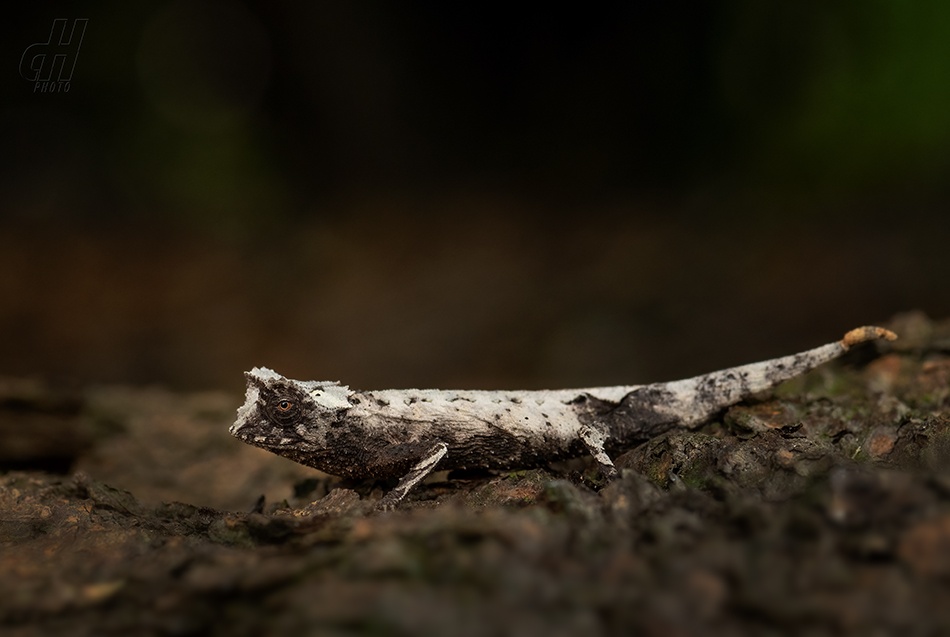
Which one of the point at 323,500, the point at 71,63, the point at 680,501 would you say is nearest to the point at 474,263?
the point at 71,63

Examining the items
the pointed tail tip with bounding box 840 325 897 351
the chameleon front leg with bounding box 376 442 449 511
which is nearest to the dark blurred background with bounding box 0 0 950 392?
the pointed tail tip with bounding box 840 325 897 351

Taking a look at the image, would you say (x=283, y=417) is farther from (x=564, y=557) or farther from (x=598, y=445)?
(x=564, y=557)

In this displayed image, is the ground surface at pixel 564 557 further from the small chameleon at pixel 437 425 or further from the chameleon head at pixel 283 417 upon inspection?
the chameleon head at pixel 283 417

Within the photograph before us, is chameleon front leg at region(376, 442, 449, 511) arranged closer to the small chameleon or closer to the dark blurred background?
the small chameleon

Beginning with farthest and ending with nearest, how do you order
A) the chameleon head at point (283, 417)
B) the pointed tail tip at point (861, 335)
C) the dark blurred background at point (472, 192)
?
the dark blurred background at point (472, 192) < the pointed tail tip at point (861, 335) < the chameleon head at point (283, 417)

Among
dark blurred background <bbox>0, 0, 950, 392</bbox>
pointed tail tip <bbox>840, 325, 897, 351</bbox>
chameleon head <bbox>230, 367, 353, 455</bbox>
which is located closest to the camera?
chameleon head <bbox>230, 367, 353, 455</bbox>

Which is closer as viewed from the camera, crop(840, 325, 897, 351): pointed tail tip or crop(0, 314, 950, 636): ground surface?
crop(0, 314, 950, 636): ground surface

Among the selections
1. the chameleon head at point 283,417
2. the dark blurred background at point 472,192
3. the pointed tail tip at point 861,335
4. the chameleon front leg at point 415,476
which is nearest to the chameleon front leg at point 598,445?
the chameleon front leg at point 415,476

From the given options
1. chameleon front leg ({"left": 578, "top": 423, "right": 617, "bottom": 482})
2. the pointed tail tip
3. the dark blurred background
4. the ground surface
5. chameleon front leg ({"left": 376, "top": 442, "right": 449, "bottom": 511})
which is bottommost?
the ground surface
